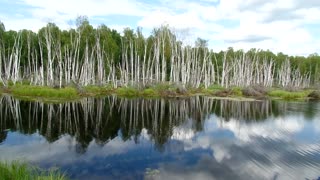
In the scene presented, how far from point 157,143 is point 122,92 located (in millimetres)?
32577

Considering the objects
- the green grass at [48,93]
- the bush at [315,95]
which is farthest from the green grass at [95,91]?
the bush at [315,95]

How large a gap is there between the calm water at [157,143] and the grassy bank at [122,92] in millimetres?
7043

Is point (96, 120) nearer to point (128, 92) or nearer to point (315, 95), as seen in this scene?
point (128, 92)

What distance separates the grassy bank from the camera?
4031 centimetres

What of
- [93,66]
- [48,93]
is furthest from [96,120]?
[93,66]

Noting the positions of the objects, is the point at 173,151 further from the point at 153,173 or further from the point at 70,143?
the point at 70,143

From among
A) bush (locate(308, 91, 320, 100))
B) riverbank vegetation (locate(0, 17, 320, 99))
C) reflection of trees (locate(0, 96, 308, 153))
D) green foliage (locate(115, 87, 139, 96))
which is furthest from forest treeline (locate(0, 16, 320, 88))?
reflection of trees (locate(0, 96, 308, 153))

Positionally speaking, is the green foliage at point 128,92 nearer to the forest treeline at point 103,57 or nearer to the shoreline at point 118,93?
the shoreline at point 118,93

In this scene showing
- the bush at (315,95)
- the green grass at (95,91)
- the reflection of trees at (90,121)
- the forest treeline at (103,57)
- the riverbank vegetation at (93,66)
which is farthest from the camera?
the bush at (315,95)

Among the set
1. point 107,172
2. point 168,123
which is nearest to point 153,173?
point 107,172

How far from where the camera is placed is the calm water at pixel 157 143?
49.5 feet

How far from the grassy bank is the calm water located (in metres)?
7.04

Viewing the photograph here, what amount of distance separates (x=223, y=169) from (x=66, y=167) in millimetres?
6977

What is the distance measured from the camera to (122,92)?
172ft
